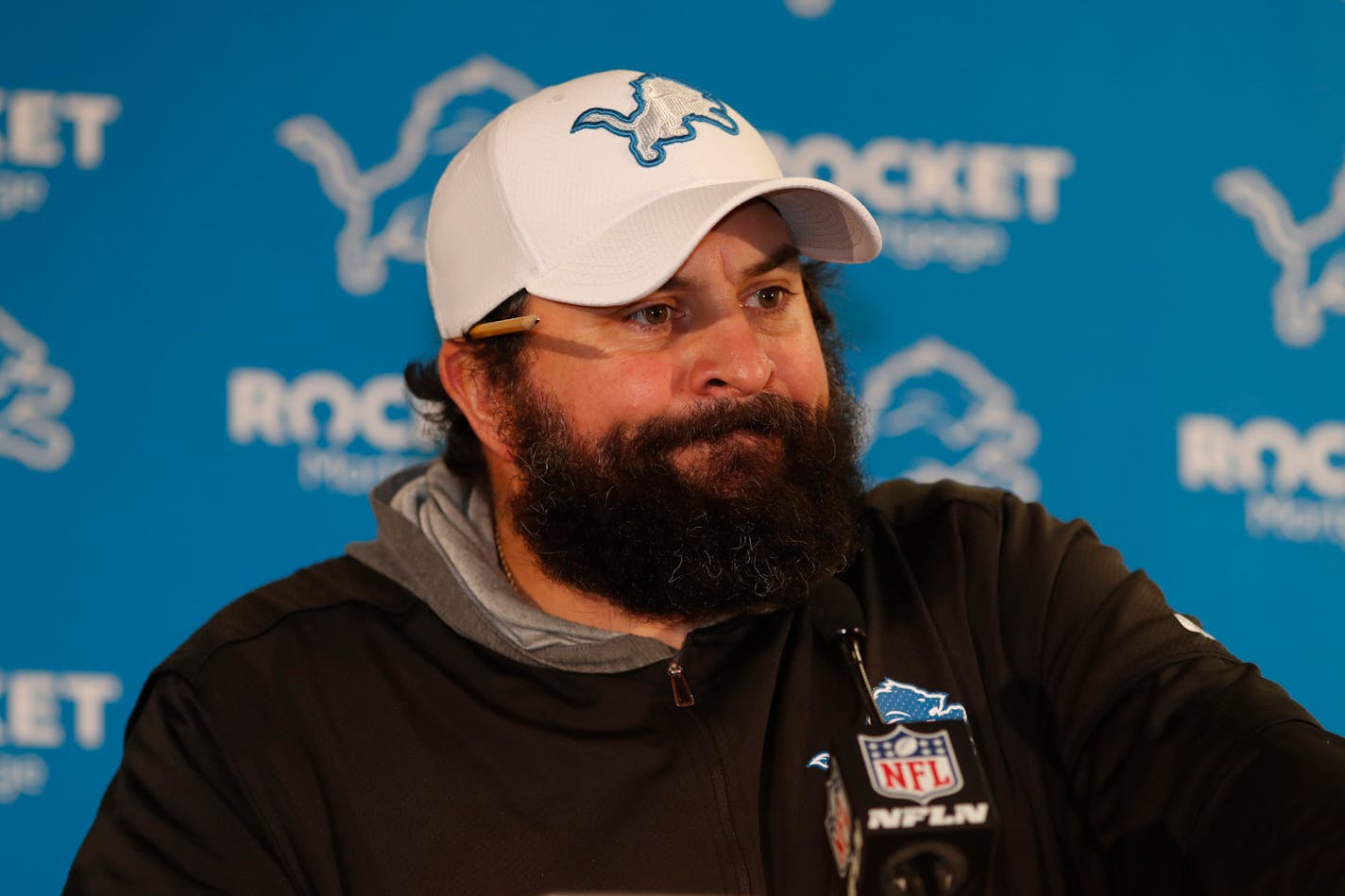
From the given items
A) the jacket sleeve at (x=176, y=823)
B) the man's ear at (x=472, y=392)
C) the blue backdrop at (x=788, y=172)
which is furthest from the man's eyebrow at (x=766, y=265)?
the jacket sleeve at (x=176, y=823)

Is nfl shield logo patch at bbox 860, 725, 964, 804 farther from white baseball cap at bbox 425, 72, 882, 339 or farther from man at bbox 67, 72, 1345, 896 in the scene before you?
white baseball cap at bbox 425, 72, 882, 339

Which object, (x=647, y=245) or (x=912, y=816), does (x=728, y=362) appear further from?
(x=912, y=816)

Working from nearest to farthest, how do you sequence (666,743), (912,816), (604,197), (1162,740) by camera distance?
(912,816)
(1162,740)
(666,743)
(604,197)

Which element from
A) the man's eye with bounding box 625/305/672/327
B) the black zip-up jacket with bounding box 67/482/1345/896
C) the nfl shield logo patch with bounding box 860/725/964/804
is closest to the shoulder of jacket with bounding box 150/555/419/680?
the black zip-up jacket with bounding box 67/482/1345/896

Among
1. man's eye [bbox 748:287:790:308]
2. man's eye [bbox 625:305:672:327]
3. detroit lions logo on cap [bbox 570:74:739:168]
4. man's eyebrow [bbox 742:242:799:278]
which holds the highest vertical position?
detroit lions logo on cap [bbox 570:74:739:168]

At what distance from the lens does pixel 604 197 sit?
188cm

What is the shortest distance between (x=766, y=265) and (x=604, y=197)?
248 millimetres

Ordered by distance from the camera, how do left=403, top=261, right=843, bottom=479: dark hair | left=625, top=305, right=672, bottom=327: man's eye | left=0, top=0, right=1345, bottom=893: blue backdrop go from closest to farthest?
left=625, top=305, right=672, bottom=327: man's eye, left=403, top=261, right=843, bottom=479: dark hair, left=0, top=0, right=1345, bottom=893: blue backdrop

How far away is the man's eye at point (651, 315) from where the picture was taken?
1.89 metres

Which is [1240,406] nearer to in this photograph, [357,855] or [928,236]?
[928,236]

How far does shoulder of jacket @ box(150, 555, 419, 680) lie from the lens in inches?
72.7

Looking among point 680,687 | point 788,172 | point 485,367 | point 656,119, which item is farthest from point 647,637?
point 788,172

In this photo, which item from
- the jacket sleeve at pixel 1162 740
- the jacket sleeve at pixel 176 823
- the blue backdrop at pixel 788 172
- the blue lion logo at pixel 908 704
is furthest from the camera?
the blue backdrop at pixel 788 172

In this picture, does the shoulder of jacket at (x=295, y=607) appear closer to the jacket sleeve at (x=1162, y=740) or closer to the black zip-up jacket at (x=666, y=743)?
the black zip-up jacket at (x=666, y=743)
